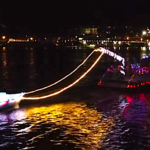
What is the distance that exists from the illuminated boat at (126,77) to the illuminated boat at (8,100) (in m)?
9.16

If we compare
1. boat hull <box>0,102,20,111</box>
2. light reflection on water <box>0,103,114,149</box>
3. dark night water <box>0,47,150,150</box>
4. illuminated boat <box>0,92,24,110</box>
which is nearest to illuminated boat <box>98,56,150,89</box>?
dark night water <box>0,47,150,150</box>

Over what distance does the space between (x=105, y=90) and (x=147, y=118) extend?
896 centimetres

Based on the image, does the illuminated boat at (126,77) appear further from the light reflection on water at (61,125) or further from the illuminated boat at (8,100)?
the illuminated boat at (8,100)

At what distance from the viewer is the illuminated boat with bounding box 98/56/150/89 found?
28141 millimetres

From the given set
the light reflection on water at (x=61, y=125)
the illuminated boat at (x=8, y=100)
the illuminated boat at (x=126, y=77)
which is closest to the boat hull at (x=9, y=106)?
the illuminated boat at (x=8, y=100)

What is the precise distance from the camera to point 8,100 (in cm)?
2109

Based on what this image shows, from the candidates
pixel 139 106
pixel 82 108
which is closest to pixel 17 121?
pixel 82 108

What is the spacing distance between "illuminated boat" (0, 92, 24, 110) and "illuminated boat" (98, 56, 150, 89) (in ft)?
30.1

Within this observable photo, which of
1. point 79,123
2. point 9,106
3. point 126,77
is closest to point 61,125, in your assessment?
point 79,123

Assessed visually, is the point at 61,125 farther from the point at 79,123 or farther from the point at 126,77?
the point at 126,77

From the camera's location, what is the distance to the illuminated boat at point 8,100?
68.3ft

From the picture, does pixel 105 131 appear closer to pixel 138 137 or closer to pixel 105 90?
pixel 138 137

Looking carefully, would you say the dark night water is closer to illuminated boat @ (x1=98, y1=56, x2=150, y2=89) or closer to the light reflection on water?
the light reflection on water

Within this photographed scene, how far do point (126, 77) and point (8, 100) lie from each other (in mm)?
11303
